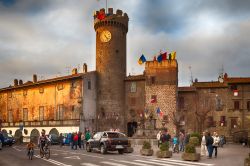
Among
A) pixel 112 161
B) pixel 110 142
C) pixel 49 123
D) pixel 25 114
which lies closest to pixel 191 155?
pixel 112 161

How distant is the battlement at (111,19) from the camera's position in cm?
5647

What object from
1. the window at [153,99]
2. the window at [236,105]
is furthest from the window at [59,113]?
the window at [236,105]

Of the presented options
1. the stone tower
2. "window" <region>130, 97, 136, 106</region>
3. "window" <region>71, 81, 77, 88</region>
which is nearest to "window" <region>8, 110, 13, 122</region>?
"window" <region>71, 81, 77, 88</region>

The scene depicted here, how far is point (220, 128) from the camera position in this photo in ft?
175

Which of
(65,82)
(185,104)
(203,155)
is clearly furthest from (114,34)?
(203,155)

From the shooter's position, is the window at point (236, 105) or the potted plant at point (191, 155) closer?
the potted plant at point (191, 155)

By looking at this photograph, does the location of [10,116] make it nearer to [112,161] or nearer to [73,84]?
[73,84]

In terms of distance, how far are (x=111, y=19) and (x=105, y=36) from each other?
2.70 meters

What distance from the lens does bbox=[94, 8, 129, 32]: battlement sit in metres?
56.5

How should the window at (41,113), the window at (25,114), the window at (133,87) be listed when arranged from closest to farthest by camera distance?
the window at (133,87)
the window at (41,113)
the window at (25,114)

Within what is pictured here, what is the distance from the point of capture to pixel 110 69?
55594 millimetres

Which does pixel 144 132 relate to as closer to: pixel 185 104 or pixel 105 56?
pixel 185 104

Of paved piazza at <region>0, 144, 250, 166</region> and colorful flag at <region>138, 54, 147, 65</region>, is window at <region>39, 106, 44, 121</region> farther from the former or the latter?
paved piazza at <region>0, 144, 250, 166</region>

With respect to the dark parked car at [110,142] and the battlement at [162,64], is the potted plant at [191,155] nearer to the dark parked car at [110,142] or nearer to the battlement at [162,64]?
the dark parked car at [110,142]
